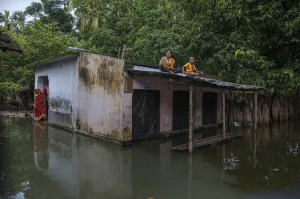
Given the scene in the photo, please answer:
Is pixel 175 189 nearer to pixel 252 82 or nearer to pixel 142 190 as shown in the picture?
pixel 142 190

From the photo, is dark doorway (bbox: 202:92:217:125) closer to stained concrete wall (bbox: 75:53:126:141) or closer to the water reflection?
stained concrete wall (bbox: 75:53:126:141)

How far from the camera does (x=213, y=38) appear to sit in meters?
11.4

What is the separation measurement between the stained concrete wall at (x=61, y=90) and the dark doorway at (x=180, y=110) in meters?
4.69

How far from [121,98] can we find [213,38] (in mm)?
6954

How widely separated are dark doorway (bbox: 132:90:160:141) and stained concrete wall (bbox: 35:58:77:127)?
3659mm

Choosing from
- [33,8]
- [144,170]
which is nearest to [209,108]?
[144,170]

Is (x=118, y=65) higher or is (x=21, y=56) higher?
(x=21, y=56)

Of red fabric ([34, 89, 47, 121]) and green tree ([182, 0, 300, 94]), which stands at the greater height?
green tree ([182, 0, 300, 94])

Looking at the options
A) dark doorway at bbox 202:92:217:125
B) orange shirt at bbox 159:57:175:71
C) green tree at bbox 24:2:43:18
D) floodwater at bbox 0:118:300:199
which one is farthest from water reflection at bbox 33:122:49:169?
green tree at bbox 24:2:43:18

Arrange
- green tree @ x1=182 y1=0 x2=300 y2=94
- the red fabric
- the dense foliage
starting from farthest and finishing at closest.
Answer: the red fabric
the dense foliage
green tree @ x1=182 y1=0 x2=300 y2=94

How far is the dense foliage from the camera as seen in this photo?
10038 millimetres

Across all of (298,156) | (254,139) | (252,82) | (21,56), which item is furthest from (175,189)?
(21,56)

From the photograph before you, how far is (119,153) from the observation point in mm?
6414

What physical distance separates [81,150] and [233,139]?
580cm
